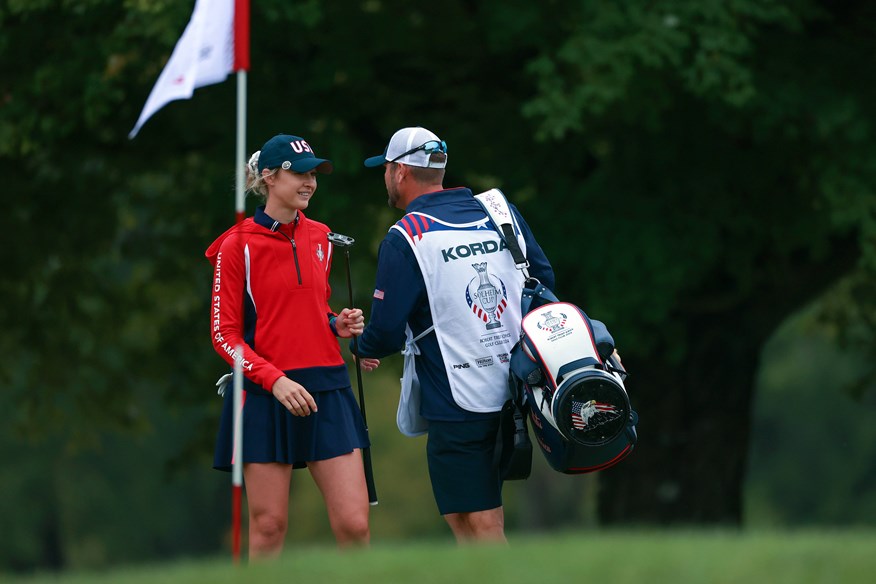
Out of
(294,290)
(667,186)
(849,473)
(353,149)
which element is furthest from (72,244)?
(849,473)

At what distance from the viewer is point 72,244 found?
1332cm

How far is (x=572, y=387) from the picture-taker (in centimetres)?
587

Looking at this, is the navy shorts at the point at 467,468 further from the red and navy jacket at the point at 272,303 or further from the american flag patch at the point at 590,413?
the red and navy jacket at the point at 272,303

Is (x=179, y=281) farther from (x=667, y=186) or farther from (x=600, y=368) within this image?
(x=600, y=368)

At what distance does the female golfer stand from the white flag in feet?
1.59

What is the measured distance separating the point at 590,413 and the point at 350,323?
109cm

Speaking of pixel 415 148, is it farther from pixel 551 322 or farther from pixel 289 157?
pixel 551 322

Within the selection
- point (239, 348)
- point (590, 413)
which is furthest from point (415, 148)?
point (590, 413)

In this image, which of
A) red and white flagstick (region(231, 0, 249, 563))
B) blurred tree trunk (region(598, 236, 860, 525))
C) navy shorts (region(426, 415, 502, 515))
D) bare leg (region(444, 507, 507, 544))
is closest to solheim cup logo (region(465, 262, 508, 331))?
navy shorts (region(426, 415, 502, 515))

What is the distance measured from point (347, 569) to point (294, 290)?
1.94m

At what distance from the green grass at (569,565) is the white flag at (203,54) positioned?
2.39 metres

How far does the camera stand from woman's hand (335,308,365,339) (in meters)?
6.29

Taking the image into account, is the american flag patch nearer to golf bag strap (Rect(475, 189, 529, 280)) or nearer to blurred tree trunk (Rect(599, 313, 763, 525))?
golf bag strap (Rect(475, 189, 529, 280))

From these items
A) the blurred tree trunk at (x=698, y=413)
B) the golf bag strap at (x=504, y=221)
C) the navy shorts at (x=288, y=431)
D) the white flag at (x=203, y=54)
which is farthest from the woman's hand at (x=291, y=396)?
the blurred tree trunk at (x=698, y=413)
